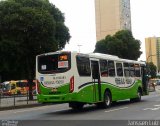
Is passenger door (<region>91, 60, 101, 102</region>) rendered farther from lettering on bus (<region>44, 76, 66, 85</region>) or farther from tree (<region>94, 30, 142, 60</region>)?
tree (<region>94, 30, 142, 60</region>)

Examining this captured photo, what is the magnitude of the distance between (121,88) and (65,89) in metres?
6.66

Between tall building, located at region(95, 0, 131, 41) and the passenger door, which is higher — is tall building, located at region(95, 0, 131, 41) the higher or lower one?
the higher one

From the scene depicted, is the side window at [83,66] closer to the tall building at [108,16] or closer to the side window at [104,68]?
the side window at [104,68]

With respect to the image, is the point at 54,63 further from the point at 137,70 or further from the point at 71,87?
the point at 137,70

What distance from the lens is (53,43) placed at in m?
35.7

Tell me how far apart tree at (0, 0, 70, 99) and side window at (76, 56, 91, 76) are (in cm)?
1206

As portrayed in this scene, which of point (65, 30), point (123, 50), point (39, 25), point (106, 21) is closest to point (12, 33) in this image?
point (39, 25)

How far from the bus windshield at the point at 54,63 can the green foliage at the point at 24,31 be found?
37.8ft

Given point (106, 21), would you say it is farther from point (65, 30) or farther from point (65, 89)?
point (65, 89)

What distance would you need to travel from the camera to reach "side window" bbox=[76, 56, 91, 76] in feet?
72.3

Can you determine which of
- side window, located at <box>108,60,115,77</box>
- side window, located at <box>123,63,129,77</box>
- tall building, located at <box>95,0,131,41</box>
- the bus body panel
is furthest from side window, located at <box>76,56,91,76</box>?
tall building, located at <box>95,0,131,41</box>

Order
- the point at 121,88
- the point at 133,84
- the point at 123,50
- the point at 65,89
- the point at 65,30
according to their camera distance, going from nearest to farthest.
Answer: the point at 65,89 < the point at 121,88 < the point at 133,84 < the point at 65,30 < the point at 123,50

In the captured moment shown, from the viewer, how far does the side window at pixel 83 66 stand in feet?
72.3

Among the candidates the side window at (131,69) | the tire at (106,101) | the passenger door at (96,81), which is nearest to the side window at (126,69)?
the side window at (131,69)
